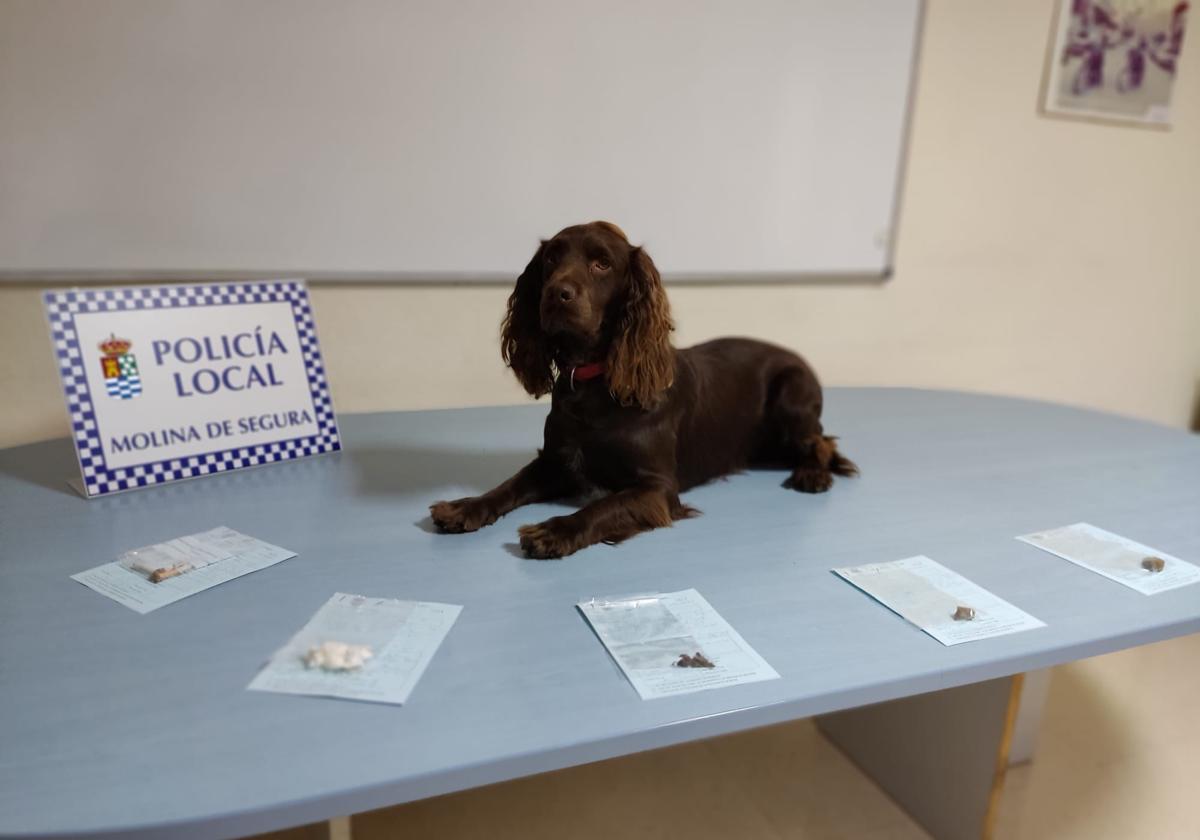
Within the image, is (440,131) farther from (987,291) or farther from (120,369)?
(987,291)

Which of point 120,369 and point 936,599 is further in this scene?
point 120,369

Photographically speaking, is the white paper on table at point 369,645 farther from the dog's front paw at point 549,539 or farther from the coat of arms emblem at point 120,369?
the coat of arms emblem at point 120,369

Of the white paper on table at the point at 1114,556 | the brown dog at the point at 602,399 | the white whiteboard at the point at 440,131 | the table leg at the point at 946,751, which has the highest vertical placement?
the white whiteboard at the point at 440,131

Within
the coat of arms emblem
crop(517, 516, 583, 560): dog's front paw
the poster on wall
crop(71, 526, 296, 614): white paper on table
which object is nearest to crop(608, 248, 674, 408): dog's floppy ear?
crop(517, 516, 583, 560): dog's front paw

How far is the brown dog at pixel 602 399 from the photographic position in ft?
3.71

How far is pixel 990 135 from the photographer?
8.09ft

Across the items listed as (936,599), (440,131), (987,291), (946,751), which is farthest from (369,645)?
(987,291)

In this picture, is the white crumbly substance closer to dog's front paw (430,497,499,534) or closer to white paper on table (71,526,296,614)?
white paper on table (71,526,296,614)

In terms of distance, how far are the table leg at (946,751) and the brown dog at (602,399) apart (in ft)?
1.73

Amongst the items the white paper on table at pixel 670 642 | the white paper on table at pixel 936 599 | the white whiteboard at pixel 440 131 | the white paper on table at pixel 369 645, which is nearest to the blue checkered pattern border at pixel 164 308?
the white whiteboard at pixel 440 131

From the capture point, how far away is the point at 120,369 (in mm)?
1258

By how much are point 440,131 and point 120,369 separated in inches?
35.9

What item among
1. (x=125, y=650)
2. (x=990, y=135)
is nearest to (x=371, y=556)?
(x=125, y=650)

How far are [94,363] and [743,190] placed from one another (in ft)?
5.40
